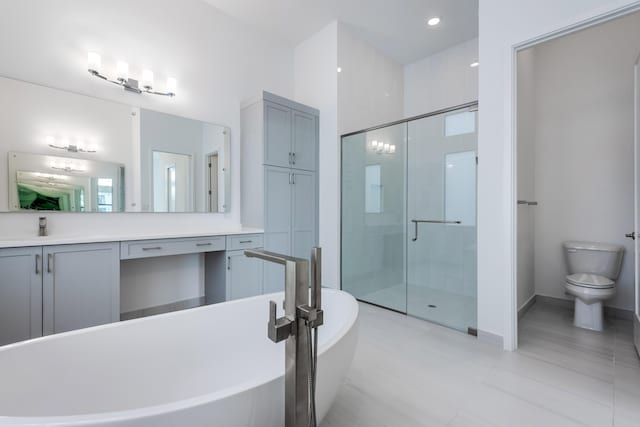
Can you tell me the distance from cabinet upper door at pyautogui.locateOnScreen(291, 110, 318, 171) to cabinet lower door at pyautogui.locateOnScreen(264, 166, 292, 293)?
0.24 metres

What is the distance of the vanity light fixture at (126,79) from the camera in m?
2.32

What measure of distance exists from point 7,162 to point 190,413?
2.43m

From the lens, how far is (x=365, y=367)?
6.15 ft

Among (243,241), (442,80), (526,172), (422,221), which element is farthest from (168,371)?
(442,80)

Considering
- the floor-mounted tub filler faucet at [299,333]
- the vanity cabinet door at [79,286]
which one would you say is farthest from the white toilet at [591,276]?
the vanity cabinet door at [79,286]

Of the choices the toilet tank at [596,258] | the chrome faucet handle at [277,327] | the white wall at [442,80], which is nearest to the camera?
the chrome faucet handle at [277,327]

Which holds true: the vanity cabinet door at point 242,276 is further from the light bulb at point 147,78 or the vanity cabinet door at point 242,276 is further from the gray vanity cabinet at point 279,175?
the light bulb at point 147,78

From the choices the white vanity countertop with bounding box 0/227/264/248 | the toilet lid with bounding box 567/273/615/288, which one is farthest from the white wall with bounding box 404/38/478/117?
the white vanity countertop with bounding box 0/227/264/248

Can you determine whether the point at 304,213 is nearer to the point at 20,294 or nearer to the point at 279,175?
the point at 279,175

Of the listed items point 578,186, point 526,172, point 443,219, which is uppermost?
point 526,172

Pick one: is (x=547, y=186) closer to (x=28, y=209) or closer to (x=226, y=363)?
(x=226, y=363)

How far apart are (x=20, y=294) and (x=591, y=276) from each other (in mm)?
4389

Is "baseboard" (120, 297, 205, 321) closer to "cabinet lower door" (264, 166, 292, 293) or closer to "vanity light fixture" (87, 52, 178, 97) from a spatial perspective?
"cabinet lower door" (264, 166, 292, 293)

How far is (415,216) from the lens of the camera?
9.61 ft
